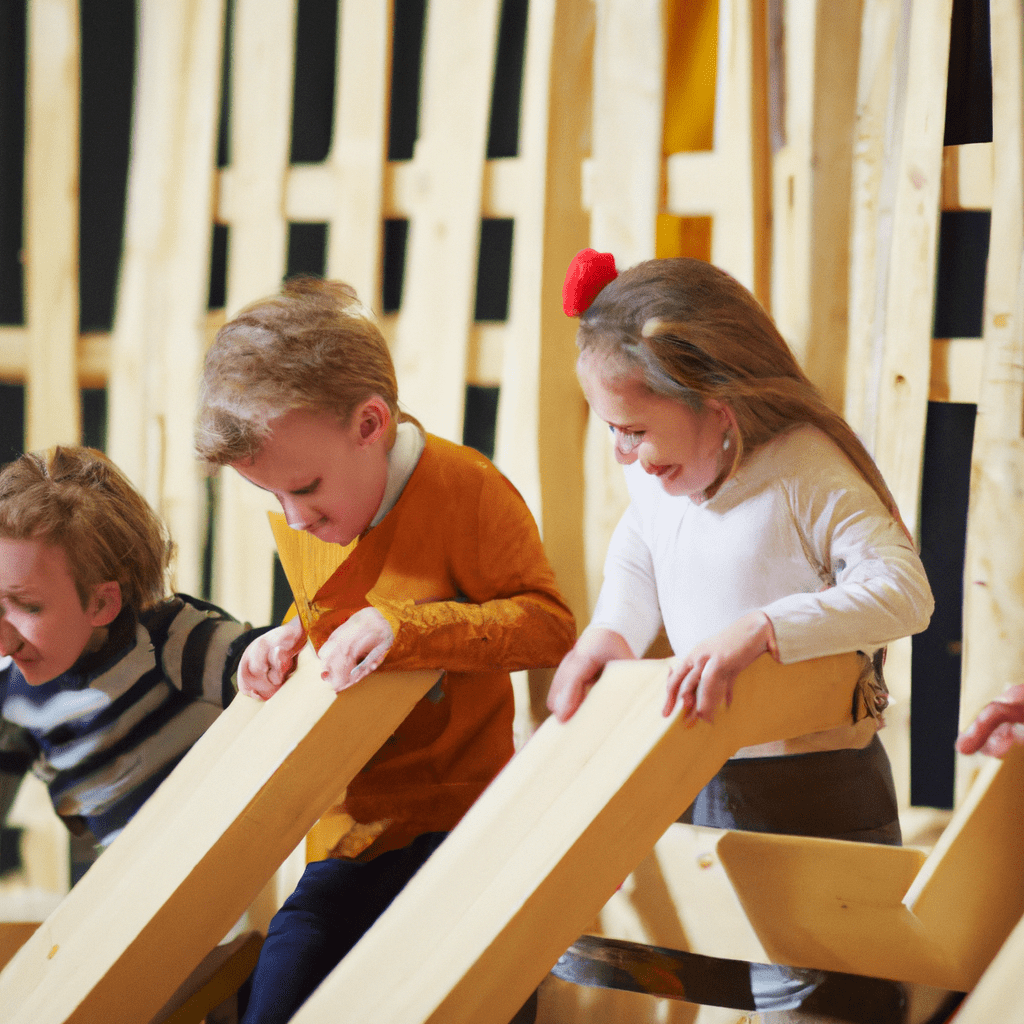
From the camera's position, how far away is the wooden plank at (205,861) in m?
0.98

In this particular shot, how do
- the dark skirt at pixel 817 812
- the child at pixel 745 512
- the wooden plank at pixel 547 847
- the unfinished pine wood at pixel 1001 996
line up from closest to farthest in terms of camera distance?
the unfinished pine wood at pixel 1001 996 < the wooden plank at pixel 547 847 < the child at pixel 745 512 < the dark skirt at pixel 817 812

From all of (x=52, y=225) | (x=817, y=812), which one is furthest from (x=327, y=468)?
(x=52, y=225)

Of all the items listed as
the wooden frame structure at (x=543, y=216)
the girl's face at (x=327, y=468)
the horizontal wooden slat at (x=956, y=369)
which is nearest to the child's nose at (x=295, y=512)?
the girl's face at (x=327, y=468)

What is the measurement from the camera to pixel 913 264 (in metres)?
1.46

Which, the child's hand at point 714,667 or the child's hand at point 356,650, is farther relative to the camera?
the child's hand at point 356,650

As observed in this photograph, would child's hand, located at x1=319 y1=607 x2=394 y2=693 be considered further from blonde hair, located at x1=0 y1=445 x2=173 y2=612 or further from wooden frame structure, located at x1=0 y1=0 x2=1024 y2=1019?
blonde hair, located at x1=0 y1=445 x2=173 y2=612

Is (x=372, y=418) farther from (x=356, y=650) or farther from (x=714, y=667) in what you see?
(x=714, y=667)

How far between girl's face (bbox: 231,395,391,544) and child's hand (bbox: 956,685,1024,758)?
2.35 feet

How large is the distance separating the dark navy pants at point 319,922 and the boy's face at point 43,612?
0.49 meters

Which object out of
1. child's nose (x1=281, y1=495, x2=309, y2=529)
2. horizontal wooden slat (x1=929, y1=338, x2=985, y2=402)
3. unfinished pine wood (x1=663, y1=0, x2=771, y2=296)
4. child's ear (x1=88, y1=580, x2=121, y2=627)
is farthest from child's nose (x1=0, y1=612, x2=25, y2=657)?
horizontal wooden slat (x1=929, y1=338, x2=985, y2=402)

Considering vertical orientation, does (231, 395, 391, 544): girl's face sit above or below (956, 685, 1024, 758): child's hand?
above

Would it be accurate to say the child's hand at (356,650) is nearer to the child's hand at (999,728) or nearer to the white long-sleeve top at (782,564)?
the white long-sleeve top at (782,564)

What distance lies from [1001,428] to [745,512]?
0.55 m

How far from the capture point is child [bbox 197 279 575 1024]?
3.74 feet
